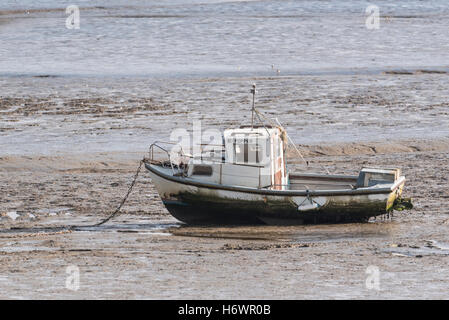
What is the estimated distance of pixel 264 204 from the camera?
57.9 feet

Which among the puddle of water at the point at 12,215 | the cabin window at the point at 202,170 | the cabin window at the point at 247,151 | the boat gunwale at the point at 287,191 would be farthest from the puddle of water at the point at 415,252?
Result: the puddle of water at the point at 12,215

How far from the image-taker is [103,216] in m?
18.5

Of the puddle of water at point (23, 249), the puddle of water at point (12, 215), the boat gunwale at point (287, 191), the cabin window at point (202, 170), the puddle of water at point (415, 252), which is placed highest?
the cabin window at point (202, 170)

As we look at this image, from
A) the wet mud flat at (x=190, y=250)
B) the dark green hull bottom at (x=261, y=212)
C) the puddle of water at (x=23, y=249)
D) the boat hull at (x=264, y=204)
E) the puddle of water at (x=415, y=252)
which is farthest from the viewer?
the dark green hull bottom at (x=261, y=212)

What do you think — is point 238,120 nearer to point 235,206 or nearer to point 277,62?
point 235,206

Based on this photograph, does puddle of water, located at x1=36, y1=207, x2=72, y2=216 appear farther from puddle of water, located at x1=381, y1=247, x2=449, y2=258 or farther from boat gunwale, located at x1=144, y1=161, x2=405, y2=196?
puddle of water, located at x1=381, y1=247, x2=449, y2=258

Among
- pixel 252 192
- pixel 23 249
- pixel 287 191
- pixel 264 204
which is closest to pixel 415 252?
pixel 287 191

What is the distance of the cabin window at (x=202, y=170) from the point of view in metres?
17.8

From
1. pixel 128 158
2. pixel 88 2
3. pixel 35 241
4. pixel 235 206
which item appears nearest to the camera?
pixel 35 241

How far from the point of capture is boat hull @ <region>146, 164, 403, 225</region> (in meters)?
17.6

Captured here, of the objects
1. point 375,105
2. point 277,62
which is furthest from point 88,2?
point 375,105

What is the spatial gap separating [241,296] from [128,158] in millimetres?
11577

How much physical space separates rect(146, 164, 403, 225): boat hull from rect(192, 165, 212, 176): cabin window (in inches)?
14.0

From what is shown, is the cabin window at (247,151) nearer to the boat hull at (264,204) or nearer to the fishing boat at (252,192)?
the fishing boat at (252,192)
